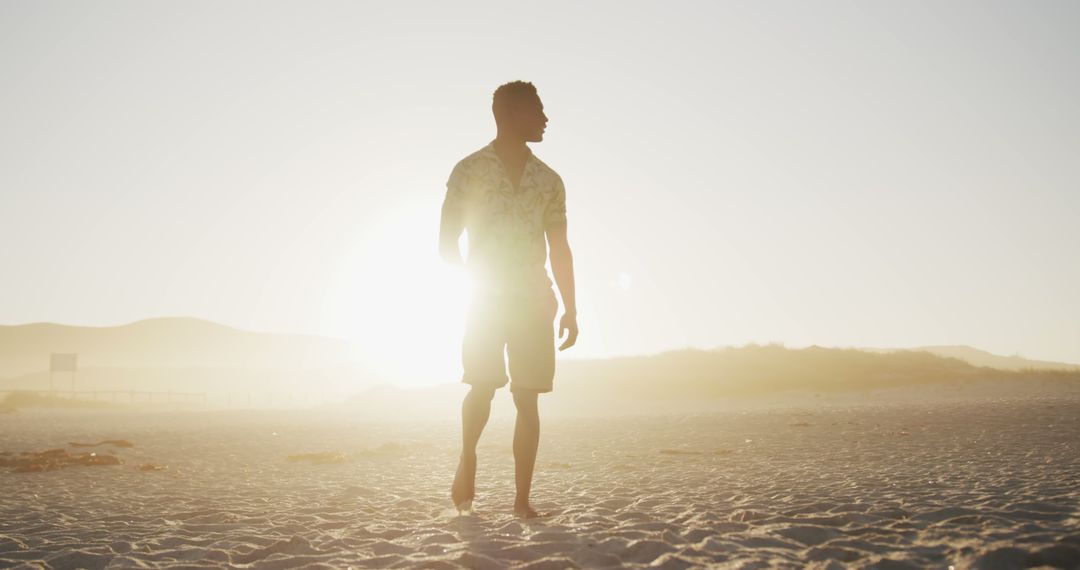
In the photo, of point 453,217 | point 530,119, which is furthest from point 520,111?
point 453,217

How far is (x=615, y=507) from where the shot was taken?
4137mm

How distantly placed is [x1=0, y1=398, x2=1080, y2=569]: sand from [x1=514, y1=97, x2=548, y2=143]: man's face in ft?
7.27

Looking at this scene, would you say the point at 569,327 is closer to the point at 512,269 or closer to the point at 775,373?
the point at 512,269

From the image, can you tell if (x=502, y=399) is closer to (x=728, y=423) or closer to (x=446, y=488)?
(x=728, y=423)

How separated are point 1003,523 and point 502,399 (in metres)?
32.4

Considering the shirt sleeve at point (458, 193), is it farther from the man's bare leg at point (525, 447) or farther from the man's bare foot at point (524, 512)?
the man's bare foot at point (524, 512)

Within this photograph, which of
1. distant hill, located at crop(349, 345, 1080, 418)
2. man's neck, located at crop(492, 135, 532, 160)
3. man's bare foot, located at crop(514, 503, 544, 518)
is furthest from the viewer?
distant hill, located at crop(349, 345, 1080, 418)

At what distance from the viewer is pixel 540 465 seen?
292 inches

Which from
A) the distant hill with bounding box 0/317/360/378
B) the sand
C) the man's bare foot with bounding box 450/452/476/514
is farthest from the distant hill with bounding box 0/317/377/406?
the man's bare foot with bounding box 450/452/476/514

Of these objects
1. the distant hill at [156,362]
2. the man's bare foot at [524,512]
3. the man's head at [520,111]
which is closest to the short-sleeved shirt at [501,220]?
the man's head at [520,111]

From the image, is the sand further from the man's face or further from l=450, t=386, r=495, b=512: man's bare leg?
the man's face

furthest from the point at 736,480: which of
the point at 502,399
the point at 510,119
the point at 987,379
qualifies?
the point at 502,399

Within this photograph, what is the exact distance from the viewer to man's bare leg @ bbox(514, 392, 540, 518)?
384 cm

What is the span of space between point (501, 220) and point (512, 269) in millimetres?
296
